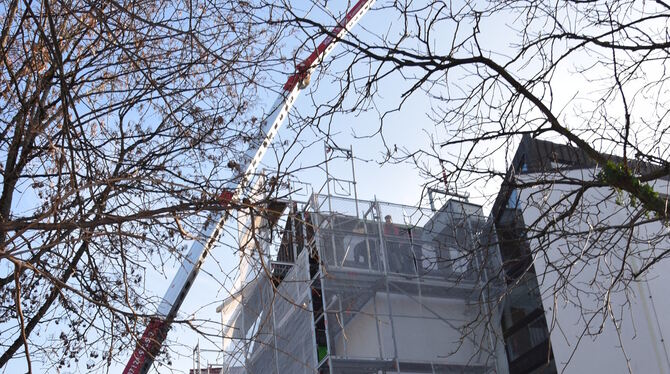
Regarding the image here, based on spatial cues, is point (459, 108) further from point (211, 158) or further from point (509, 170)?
point (211, 158)

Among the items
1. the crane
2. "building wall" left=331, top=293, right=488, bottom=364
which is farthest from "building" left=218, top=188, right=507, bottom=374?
the crane

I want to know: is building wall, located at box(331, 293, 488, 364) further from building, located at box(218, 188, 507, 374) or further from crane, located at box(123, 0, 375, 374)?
crane, located at box(123, 0, 375, 374)

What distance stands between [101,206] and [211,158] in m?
1.18

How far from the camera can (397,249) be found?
762 inches

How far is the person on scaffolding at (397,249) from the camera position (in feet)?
62.6

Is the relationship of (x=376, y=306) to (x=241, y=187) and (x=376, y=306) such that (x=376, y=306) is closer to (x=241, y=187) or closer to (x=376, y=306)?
(x=376, y=306)

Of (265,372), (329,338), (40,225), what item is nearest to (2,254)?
(40,225)

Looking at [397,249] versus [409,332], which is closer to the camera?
[409,332]

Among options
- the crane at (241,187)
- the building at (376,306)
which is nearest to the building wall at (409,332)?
the building at (376,306)

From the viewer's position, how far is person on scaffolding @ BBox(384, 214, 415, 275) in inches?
751

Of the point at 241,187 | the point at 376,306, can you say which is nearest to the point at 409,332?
the point at 376,306

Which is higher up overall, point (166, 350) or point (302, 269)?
point (302, 269)

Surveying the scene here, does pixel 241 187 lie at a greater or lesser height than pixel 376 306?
lesser

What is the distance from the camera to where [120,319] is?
5.89 metres
